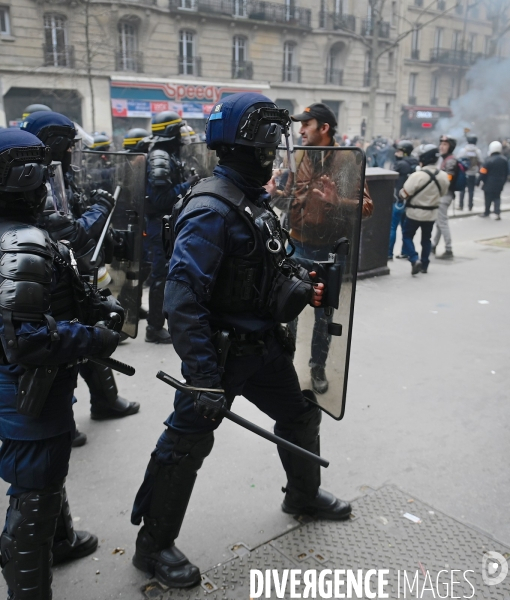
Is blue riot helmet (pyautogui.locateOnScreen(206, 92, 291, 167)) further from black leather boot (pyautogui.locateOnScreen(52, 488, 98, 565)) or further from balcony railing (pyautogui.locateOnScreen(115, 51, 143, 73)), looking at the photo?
balcony railing (pyautogui.locateOnScreen(115, 51, 143, 73))

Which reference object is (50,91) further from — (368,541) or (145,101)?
(368,541)

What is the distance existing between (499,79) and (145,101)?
2699 cm

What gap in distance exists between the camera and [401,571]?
262 cm

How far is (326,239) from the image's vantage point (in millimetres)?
2826

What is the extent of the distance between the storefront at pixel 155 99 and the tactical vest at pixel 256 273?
25.3m

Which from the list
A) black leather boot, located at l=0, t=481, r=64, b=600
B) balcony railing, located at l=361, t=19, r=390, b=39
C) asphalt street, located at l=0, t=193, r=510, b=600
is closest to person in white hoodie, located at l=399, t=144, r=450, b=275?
asphalt street, located at l=0, t=193, r=510, b=600

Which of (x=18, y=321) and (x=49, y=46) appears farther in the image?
(x=49, y=46)

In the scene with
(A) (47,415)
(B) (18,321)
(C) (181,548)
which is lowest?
(C) (181,548)

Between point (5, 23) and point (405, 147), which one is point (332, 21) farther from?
point (405, 147)

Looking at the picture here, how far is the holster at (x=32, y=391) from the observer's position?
84.9 inches

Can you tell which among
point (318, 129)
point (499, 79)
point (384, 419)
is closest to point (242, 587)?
point (384, 419)

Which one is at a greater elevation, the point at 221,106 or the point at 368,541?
the point at 221,106

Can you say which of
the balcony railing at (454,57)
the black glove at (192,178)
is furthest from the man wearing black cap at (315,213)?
the balcony railing at (454,57)

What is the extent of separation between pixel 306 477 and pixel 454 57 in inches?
1904
